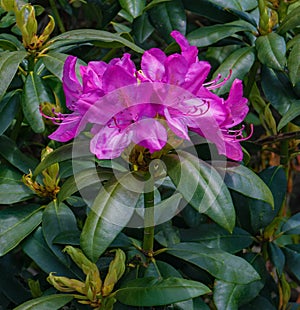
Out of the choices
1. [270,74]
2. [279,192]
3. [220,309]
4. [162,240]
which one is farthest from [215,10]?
[220,309]

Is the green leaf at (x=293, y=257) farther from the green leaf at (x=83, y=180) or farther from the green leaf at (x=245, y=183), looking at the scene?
the green leaf at (x=83, y=180)

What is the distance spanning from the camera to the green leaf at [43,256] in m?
1.26

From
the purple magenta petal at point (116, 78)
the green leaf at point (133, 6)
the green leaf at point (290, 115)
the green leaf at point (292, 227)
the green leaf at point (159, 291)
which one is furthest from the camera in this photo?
the green leaf at point (292, 227)

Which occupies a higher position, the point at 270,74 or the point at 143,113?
the point at 143,113

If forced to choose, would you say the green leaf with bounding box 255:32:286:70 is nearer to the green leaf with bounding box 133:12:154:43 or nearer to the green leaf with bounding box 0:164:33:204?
the green leaf with bounding box 133:12:154:43

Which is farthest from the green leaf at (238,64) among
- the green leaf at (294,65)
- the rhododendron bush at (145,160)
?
the green leaf at (294,65)

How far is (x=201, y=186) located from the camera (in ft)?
3.39

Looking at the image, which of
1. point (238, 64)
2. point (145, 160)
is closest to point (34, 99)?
point (145, 160)

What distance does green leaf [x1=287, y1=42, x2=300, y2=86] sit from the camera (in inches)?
50.7

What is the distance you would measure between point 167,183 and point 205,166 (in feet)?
0.63

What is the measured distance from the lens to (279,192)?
1495mm

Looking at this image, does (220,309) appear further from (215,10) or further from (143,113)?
(215,10)

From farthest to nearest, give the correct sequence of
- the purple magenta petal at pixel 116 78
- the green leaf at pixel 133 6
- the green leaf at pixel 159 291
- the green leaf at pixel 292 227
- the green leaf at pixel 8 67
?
the green leaf at pixel 292 227
the green leaf at pixel 133 6
the green leaf at pixel 8 67
the green leaf at pixel 159 291
the purple magenta petal at pixel 116 78

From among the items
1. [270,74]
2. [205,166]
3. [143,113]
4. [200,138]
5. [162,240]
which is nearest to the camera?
[143,113]
